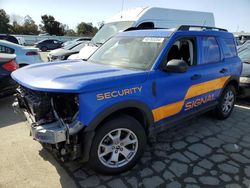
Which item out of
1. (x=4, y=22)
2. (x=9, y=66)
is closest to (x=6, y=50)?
(x=9, y=66)

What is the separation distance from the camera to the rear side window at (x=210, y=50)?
13.6ft

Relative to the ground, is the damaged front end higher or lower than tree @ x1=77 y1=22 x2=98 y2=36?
lower

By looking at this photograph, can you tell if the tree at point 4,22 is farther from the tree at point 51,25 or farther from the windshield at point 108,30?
the windshield at point 108,30

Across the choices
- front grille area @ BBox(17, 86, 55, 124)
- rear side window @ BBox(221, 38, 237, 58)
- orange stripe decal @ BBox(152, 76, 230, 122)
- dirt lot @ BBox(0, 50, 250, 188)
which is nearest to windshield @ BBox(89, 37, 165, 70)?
orange stripe decal @ BBox(152, 76, 230, 122)

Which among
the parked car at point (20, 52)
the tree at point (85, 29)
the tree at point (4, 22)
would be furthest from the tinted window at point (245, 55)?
the tree at point (85, 29)

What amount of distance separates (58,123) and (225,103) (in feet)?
12.7

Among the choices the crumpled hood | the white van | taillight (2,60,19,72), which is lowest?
taillight (2,60,19,72)

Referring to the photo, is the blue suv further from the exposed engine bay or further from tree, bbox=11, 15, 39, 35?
tree, bbox=11, 15, 39, 35

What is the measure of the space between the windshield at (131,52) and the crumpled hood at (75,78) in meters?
0.29

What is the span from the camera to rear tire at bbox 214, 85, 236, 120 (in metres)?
4.87

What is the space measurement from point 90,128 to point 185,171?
150 cm

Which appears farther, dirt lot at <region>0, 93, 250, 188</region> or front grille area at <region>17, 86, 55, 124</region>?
dirt lot at <region>0, 93, 250, 188</region>

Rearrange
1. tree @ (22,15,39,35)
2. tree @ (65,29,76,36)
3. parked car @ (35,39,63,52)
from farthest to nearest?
tree @ (65,29,76,36) → tree @ (22,15,39,35) → parked car @ (35,39,63,52)

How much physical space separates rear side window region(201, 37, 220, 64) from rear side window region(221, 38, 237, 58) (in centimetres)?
30
